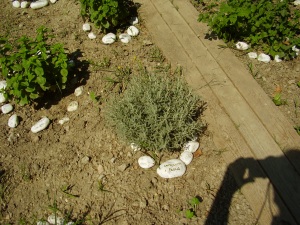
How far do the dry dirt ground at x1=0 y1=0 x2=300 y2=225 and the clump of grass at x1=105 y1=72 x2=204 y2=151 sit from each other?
170 mm

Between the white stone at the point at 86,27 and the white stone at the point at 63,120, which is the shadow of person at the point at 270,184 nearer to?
the white stone at the point at 63,120

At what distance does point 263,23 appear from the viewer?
3146 millimetres

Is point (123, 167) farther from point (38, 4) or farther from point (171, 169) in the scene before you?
point (38, 4)

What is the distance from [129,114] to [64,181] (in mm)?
826

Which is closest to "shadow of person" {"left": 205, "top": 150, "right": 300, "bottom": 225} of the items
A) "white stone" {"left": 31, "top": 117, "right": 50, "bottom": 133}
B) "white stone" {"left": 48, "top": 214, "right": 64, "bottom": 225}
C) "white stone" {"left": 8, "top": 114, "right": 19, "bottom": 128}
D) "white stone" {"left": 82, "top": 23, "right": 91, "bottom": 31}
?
"white stone" {"left": 48, "top": 214, "right": 64, "bottom": 225}

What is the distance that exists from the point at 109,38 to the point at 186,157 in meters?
1.82

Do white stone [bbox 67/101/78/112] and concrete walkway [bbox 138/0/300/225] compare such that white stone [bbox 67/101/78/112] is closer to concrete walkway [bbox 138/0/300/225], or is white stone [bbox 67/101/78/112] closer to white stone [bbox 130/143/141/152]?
white stone [bbox 130/143/141/152]

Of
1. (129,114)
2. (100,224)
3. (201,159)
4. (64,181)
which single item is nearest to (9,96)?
(64,181)

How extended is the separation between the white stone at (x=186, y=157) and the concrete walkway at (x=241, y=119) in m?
0.28

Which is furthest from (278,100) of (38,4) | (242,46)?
(38,4)

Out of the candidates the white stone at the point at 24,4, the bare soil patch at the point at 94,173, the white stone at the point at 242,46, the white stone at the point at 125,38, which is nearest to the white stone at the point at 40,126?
the bare soil patch at the point at 94,173

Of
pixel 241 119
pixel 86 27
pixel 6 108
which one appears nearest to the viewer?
pixel 241 119

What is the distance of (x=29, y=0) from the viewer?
430cm

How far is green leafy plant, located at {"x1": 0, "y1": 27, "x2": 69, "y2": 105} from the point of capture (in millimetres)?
2672
